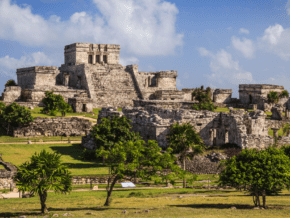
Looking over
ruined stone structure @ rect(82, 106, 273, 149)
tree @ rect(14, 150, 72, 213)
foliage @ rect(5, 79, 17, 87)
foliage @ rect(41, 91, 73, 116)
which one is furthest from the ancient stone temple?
tree @ rect(14, 150, 72, 213)

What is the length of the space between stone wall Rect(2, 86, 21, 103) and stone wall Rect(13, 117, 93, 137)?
1250 centimetres

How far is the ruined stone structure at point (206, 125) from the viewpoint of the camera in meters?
35.8

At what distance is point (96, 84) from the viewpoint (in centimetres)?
6162

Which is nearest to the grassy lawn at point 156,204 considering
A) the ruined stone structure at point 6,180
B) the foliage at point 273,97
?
the ruined stone structure at point 6,180

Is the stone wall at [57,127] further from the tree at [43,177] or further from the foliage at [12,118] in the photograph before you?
the tree at [43,177]

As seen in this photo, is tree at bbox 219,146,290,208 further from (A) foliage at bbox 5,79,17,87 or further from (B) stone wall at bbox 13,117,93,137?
(A) foliage at bbox 5,79,17,87

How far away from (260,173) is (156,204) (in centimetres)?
570

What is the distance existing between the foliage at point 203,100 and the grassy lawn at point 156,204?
24618 millimetres

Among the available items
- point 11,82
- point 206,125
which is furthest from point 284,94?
point 11,82

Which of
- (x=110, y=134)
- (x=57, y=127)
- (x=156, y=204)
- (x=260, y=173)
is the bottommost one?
(x=156, y=204)

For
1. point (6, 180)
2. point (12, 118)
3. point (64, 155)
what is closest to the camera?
point (6, 180)

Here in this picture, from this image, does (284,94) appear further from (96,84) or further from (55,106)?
(55,106)

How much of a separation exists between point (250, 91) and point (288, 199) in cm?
4567

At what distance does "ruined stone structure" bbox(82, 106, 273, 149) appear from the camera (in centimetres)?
3578
